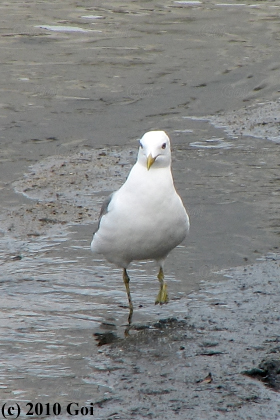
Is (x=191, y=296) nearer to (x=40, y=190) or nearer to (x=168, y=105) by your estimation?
(x=40, y=190)

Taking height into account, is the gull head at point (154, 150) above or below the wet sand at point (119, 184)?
above

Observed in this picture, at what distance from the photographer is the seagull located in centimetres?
545

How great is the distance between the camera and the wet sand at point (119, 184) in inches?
189

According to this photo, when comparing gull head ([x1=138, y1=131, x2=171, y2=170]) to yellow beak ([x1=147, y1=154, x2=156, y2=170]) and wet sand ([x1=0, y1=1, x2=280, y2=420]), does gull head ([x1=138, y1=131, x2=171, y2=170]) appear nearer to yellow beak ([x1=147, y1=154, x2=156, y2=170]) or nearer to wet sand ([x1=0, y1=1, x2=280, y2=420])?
yellow beak ([x1=147, y1=154, x2=156, y2=170])

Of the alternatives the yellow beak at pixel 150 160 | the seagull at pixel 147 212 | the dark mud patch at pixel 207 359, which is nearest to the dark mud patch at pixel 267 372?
the dark mud patch at pixel 207 359

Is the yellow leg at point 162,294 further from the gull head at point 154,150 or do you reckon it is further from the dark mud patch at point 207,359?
the gull head at point 154,150

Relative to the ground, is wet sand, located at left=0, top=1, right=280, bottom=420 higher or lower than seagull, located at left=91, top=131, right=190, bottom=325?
lower

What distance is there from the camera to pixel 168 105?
1094 cm

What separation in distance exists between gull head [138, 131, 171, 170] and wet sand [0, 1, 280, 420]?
1.12 metres

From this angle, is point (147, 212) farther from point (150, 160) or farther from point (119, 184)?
point (119, 184)

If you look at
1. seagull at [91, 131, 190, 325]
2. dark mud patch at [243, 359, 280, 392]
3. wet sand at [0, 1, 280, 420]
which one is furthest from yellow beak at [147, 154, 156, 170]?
dark mud patch at [243, 359, 280, 392]

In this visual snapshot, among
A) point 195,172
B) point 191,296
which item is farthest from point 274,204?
point 191,296

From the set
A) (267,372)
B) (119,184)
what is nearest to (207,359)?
(267,372)

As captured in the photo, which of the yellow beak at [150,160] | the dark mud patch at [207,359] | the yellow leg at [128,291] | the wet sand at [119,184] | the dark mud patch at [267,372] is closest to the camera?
the dark mud patch at [207,359]
